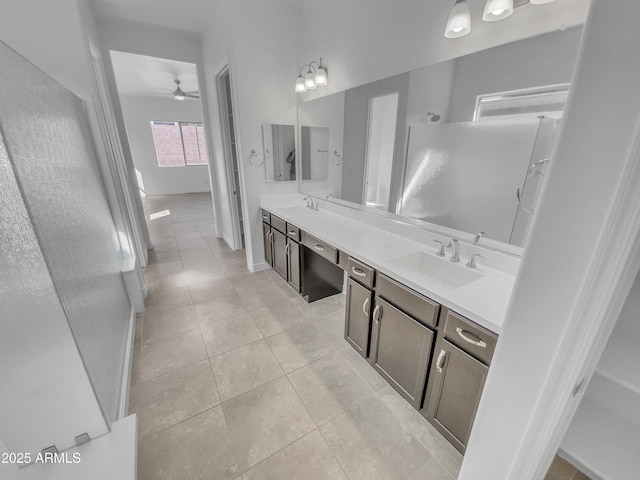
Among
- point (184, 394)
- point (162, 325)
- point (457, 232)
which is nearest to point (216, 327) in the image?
point (162, 325)

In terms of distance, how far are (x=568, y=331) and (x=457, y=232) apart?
3.54 ft

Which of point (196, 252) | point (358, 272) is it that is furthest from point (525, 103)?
point (196, 252)

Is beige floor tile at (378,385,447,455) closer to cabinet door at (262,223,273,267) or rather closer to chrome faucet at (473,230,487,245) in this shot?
chrome faucet at (473,230,487,245)

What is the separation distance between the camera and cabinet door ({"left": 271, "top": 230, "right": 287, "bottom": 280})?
8.94 ft

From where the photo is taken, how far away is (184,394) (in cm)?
164

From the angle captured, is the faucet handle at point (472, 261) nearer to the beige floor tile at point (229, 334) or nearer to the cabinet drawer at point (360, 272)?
the cabinet drawer at point (360, 272)

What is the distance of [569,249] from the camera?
574 millimetres

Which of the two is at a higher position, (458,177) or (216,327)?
(458,177)

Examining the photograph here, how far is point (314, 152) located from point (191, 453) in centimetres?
261

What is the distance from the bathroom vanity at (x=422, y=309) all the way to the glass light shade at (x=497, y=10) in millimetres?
1083

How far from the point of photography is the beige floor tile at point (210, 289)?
2.70 m

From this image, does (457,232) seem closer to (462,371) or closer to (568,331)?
(462,371)

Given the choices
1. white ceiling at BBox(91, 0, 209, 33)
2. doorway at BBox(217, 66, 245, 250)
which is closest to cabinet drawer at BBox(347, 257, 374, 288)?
doorway at BBox(217, 66, 245, 250)

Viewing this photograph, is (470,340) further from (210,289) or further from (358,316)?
(210,289)
